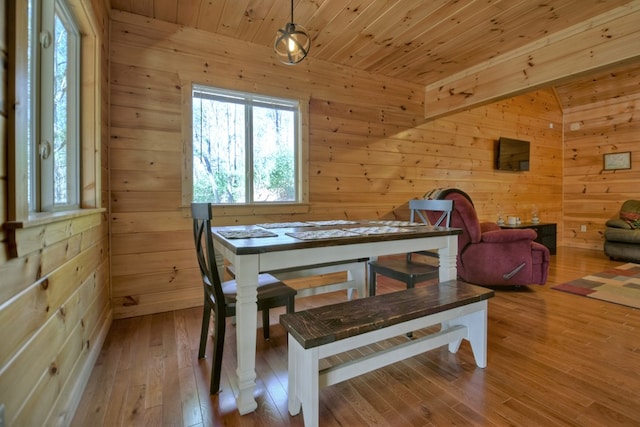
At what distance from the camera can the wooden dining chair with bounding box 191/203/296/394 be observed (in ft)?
5.16

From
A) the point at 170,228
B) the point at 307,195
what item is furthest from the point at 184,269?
the point at 307,195

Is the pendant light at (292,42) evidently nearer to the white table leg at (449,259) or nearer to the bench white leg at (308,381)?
the white table leg at (449,259)

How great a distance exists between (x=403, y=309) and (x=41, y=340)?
4.82ft

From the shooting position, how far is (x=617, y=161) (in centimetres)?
560

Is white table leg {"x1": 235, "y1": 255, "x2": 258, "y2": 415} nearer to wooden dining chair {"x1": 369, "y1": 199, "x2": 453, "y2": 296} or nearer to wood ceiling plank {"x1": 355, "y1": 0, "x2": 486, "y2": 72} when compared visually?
wooden dining chair {"x1": 369, "y1": 199, "x2": 453, "y2": 296}

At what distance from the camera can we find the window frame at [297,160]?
2820mm

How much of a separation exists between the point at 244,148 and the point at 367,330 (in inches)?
91.0

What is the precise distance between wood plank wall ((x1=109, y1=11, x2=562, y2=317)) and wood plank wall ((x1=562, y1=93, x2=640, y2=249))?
1.80 metres

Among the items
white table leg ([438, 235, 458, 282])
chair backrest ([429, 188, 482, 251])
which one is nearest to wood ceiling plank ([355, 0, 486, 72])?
chair backrest ([429, 188, 482, 251])

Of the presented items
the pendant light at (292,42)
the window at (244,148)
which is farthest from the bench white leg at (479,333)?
the window at (244,148)

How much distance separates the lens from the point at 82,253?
1.74 meters

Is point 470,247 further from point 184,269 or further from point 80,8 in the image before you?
point 80,8

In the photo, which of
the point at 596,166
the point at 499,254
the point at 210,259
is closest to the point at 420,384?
the point at 210,259

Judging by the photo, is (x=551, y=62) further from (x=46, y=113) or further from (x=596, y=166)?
(x=596, y=166)
